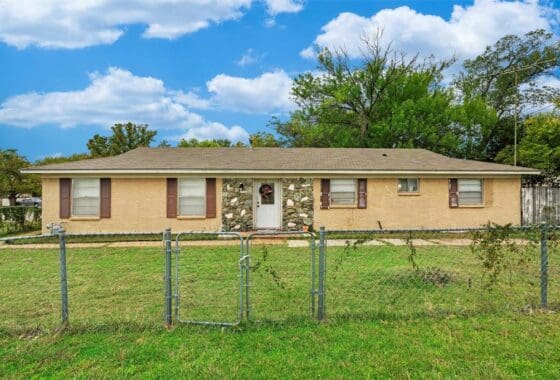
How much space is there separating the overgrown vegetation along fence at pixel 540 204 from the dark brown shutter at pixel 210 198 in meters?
12.8

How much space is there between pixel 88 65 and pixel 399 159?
1811 cm

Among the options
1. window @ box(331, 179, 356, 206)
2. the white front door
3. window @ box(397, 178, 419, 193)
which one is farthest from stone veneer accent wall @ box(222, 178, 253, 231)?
window @ box(397, 178, 419, 193)

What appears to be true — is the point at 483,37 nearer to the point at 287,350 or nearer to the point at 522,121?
the point at 522,121

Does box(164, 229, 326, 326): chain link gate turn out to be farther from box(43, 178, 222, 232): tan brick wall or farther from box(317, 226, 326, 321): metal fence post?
box(43, 178, 222, 232): tan brick wall

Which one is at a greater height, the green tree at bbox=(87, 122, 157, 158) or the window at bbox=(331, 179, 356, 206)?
the green tree at bbox=(87, 122, 157, 158)

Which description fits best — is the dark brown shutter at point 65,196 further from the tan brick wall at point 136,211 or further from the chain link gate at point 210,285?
the chain link gate at point 210,285

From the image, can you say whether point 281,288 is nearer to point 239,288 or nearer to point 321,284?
point 239,288

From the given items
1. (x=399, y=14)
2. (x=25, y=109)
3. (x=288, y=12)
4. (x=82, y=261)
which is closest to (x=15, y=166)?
(x=25, y=109)

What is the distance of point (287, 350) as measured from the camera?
3.48 m

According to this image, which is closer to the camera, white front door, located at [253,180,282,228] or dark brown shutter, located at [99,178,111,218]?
dark brown shutter, located at [99,178,111,218]

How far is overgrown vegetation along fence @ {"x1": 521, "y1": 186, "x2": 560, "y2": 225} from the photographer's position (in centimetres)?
1417

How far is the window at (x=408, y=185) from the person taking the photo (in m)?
13.5

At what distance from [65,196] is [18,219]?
405 centimetres

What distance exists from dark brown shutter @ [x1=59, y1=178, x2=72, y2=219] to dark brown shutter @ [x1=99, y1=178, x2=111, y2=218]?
3.66ft
